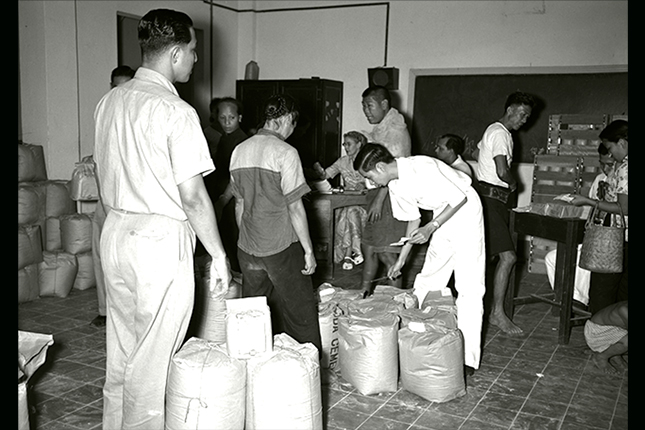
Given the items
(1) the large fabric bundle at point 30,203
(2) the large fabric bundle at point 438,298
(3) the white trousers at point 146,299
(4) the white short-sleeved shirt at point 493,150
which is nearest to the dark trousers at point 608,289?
(4) the white short-sleeved shirt at point 493,150

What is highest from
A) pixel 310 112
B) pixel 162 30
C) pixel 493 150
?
pixel 310 112

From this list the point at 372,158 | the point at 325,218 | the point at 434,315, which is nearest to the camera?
the point at 434,315

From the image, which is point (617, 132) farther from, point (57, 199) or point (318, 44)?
point (318, 44)

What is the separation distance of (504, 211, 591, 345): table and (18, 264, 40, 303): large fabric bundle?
3.87 metres

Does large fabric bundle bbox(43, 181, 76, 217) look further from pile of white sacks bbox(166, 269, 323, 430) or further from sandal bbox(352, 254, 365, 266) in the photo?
pile of white sacks bbox(166, 269, 323, 430)

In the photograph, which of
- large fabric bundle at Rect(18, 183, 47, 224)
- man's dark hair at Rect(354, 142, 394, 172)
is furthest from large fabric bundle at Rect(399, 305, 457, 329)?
large fabric bundle at Rect(18, 183, 47, 224)

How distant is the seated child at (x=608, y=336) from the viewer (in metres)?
3.63

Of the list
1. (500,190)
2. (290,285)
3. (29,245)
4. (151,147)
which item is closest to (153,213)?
(151,147)

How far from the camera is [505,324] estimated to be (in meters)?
4.53

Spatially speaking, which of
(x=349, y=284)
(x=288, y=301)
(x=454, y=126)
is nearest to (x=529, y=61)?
(x=454, y=126)

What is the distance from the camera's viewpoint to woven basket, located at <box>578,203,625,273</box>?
12.6ft

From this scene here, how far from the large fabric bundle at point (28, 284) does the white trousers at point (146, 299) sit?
9.89ft

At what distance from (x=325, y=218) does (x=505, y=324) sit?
256 cm
